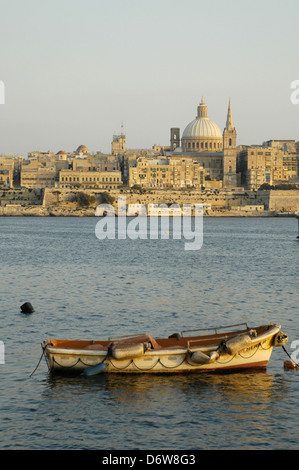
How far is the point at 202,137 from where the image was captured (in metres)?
137

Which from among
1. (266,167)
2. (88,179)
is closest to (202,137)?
(266,167)

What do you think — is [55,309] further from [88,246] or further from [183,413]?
[88,246]

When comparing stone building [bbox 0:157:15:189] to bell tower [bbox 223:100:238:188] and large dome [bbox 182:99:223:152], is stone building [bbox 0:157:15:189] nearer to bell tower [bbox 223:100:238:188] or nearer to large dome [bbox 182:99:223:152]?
large dome [bbox 182:99:223:152]

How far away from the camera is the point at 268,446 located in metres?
10.9

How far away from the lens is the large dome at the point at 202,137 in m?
136

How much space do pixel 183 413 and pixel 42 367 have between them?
3.54 meters

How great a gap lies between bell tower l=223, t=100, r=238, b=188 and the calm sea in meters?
89.5

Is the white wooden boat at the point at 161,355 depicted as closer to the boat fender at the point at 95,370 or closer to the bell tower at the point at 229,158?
the boat fender at the point at 95,370

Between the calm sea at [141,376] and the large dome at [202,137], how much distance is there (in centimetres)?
10139

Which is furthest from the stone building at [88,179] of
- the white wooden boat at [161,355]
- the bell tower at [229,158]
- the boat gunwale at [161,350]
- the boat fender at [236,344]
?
the boat fender at [236,344]

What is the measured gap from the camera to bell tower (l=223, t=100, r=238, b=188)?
125062mm

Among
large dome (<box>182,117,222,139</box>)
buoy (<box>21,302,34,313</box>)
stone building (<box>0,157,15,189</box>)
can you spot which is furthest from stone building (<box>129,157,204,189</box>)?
buoy (<box>21,302,34,313</box>)

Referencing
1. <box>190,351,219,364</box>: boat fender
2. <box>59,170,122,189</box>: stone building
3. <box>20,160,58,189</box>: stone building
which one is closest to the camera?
<box>190,351,219,364</box>: boat fender

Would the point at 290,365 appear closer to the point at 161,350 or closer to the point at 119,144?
the point at 161,350
